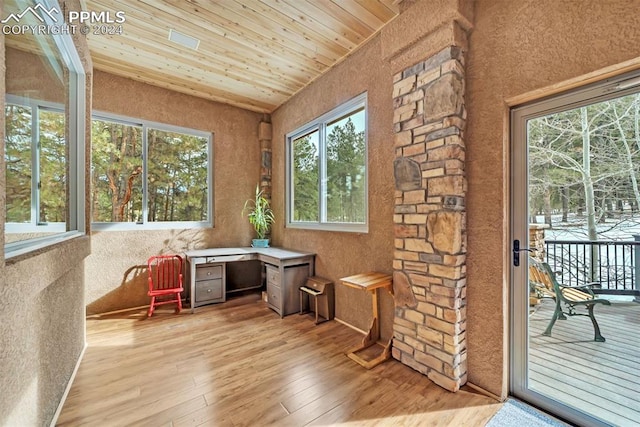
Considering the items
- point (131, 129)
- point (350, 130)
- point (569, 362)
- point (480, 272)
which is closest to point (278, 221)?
point (350, 130)

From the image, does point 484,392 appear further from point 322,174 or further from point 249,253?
point 249,253

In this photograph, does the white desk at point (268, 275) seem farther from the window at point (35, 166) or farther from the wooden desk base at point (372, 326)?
the window at point (35, 166)

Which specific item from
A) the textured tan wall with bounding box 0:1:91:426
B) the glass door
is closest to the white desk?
the textured tan wall with bounding box 0:1:91:426

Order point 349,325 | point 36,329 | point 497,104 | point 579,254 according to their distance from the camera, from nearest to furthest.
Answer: point 36,329 → point 579,254 → point 497,104 → point 349,325

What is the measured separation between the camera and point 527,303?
179 centimetres

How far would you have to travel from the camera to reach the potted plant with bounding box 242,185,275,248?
4.30 m

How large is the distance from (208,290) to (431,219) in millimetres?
3096

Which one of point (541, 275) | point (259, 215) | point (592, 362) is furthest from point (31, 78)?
point (592, 362)

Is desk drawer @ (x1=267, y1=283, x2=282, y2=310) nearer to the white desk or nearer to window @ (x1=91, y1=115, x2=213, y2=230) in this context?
the white desk

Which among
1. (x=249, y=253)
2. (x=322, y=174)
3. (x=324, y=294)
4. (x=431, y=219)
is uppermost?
(x=322, y=174)

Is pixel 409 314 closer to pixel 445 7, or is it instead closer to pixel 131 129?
pixel 445 7

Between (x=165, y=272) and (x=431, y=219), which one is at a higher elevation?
(x=431, y=219)

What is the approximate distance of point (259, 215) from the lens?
4301 millimetres

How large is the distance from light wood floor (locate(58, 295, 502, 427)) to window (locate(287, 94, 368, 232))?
134cm
